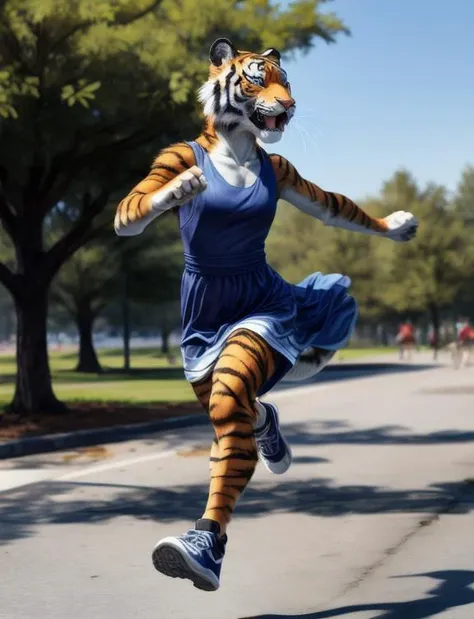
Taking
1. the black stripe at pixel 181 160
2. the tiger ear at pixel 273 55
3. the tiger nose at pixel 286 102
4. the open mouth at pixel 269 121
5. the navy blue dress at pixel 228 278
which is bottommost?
the navy blue dress at pixel 228 278

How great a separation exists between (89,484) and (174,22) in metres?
7.40

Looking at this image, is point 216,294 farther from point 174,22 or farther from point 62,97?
point 174,22

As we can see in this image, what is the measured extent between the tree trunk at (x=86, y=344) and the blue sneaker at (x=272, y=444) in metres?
30.4

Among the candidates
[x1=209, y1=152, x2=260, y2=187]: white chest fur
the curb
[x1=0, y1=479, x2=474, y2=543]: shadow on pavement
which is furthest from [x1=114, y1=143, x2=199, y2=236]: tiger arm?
the curb

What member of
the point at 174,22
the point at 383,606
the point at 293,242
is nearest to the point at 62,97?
the point at 174,22

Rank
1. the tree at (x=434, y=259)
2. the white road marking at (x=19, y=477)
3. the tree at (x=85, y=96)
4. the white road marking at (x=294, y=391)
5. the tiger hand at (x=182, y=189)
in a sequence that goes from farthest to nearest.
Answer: the tree at (x=434, y=259)
the white road marking at (x=294, y=391)
the tree at (x=85, y=96)
the white road marking at (x=19, y=477)
the tiger hand at (x=182, y=189)

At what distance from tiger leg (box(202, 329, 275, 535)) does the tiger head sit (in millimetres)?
995

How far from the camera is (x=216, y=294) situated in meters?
5.34

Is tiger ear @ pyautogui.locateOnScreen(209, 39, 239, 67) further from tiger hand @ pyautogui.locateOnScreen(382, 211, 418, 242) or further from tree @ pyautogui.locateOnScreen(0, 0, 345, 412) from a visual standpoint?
tree @ pyautogui.locateOnScreen(0, 0, 345, 412)

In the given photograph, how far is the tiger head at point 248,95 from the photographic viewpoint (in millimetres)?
5320

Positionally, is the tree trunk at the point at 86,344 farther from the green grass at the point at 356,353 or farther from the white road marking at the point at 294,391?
the white road marking at the point at 294,391

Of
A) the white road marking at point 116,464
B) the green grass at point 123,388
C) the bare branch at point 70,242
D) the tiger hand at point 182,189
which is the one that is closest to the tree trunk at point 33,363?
the bare branch at point 70,242

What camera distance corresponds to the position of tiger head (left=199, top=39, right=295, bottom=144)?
5320mm

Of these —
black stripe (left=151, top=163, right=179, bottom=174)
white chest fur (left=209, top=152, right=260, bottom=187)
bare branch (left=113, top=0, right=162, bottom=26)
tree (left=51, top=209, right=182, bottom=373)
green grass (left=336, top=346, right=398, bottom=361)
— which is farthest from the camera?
green grass (left=336, top=346, right=398, bottom=361)
